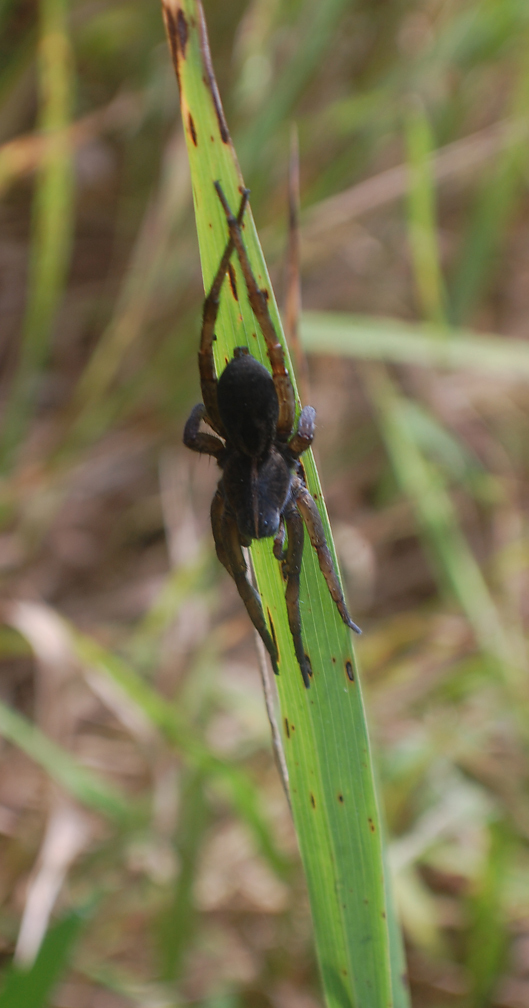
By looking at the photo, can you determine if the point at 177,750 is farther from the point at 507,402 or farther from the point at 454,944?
the point at 507,402

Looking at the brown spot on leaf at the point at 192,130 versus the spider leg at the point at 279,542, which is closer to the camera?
the brown spot on leaf at the point at 192,130

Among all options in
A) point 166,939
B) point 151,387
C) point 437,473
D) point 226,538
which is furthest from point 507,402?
point 166,939

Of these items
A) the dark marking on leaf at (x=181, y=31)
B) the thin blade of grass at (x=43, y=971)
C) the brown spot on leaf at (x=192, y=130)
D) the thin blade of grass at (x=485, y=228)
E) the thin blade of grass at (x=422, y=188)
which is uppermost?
the thin blade of grass at (x=485, y=228)

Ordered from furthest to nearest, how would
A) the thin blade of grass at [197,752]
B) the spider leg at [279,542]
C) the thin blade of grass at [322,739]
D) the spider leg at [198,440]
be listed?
the thin blade of grass at [197,752] → the spider leg at [198,440] → the spider leg at [279,542] → the thin blade of grass at [322,739]

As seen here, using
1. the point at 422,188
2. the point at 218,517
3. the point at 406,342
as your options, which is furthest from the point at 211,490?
the point at 218,517

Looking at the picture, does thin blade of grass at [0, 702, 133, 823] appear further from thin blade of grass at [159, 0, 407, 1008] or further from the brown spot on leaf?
the brown spot on leaf

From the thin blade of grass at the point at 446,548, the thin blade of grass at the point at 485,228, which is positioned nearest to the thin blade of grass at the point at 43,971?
the thin blade of grass at the point at 446,548

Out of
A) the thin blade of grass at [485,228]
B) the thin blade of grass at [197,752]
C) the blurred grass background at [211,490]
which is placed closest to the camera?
the thin blade of grass at [197,752]

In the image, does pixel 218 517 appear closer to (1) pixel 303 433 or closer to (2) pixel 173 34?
(1) pixel 303 433

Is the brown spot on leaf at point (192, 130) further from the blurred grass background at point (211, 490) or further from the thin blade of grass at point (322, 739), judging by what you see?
the blurred grass background at point (211, 490)
